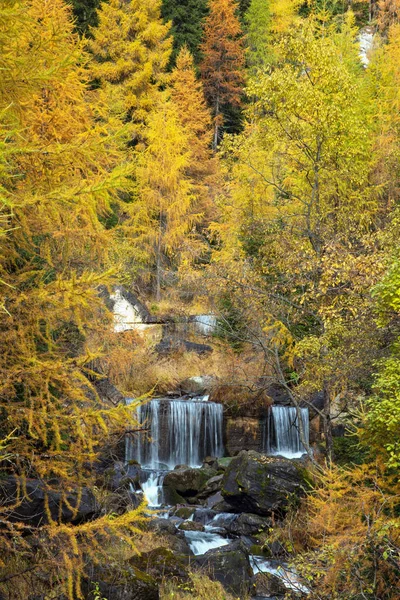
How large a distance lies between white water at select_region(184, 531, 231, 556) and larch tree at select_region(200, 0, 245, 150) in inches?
1092

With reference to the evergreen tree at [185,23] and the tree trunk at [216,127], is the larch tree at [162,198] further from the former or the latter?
the evergreen tree at [185,23]

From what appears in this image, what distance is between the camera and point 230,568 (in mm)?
10461

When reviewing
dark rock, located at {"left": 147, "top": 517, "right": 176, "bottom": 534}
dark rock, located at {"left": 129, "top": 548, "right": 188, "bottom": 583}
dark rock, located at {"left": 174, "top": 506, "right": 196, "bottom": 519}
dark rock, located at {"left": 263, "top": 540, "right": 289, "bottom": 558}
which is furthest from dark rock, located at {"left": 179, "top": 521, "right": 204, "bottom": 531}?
dark rock, located at {"left": 129, "top": 548, "right": 188, "bottom": 583}

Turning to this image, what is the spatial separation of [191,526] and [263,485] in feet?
6.16

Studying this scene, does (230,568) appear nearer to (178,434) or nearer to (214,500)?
(214,500)

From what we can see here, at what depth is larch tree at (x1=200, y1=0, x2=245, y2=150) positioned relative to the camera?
36281 millimetres

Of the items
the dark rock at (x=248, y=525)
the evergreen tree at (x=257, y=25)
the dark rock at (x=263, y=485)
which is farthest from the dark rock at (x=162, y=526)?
the evergreen tree at (x=257, y=25)

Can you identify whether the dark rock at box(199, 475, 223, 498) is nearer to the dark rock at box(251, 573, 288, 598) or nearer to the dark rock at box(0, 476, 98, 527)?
the dark rock at box(251, 573, 288, 598)

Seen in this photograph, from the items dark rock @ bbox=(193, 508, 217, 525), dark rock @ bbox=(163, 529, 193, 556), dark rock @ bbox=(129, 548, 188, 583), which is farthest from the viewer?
dark rock @ bbox=(193, 508, 217, 525)

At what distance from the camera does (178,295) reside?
2561 centimetres

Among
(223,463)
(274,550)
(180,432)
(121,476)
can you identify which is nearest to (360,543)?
(274,550)

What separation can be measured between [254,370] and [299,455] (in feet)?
10.8

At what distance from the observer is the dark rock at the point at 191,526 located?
13.0 metres

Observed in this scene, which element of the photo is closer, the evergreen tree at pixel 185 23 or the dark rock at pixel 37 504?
the dark rock at pixel 37 504
